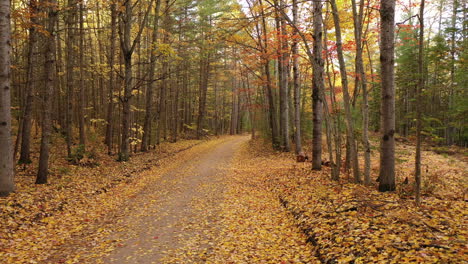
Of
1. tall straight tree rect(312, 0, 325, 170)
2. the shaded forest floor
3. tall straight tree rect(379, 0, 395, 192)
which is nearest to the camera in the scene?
the shaded forest floor

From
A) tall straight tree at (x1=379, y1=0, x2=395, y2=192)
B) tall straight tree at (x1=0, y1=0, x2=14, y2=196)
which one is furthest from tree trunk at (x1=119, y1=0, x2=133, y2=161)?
tall straight tree at (x1=379, y1=0, x2=395, y2=192)

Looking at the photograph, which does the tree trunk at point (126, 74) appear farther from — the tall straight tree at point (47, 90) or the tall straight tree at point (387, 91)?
the tall straight tree at point (387, 91)

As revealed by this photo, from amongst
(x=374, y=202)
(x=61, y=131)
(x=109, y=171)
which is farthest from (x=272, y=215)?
(x=61, y=131)

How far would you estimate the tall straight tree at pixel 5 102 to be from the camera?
22.0 feet

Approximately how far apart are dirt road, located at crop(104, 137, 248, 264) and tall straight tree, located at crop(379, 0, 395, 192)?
13.3 ft

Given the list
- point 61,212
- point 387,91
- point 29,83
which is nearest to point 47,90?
point 29,83

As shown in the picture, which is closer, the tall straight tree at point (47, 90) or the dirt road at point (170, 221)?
the dirt road at point (170, 221)

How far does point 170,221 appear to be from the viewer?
6625mm

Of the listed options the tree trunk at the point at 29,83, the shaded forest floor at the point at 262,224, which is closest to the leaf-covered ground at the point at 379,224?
the shaded forest floor at the point at 262,224

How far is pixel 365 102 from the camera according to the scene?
7008 mm

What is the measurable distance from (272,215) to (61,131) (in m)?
15.8

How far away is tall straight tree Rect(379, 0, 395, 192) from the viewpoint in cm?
627

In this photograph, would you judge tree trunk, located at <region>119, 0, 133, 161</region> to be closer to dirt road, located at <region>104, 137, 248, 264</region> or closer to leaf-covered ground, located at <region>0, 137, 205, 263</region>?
leaf-covered ground, located at <region>0, 137, 205, 263</region>

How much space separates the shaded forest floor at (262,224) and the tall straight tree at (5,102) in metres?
0.55
